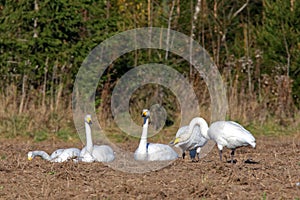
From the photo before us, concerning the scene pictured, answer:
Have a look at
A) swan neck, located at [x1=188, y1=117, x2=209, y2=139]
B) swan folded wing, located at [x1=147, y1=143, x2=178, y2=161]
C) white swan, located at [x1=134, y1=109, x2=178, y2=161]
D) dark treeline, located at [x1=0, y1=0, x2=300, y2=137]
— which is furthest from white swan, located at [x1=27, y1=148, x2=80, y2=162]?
dark treeline, located at [x1=0, y1=0, x2=300, y2=137]

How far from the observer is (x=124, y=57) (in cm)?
1564

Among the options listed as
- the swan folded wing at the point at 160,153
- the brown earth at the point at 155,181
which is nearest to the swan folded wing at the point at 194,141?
the swan folded wing at the point at 160,153

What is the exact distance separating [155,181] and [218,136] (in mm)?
1852

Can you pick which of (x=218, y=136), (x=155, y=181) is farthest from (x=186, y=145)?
(x=155, y=181)

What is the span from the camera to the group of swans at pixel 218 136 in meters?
8.59

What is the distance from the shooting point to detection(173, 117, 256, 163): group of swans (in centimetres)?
859

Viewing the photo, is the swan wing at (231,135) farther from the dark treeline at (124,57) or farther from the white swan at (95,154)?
the dark treeline at (124,57)

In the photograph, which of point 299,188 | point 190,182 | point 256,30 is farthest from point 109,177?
point 256,30

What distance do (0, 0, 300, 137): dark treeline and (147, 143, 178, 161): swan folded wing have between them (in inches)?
159

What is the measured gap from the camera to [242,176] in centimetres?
726

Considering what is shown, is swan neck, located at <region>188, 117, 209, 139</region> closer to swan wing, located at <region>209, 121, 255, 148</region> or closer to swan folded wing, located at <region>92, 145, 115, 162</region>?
swan wing, located at <region>209, 121, 255, 148</region>

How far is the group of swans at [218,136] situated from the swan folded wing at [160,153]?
0.22 metres

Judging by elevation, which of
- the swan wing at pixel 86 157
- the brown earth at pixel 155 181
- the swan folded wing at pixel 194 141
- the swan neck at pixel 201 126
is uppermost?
the swan neck at pixel 201 126

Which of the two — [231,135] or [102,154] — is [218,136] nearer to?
[231,135]
